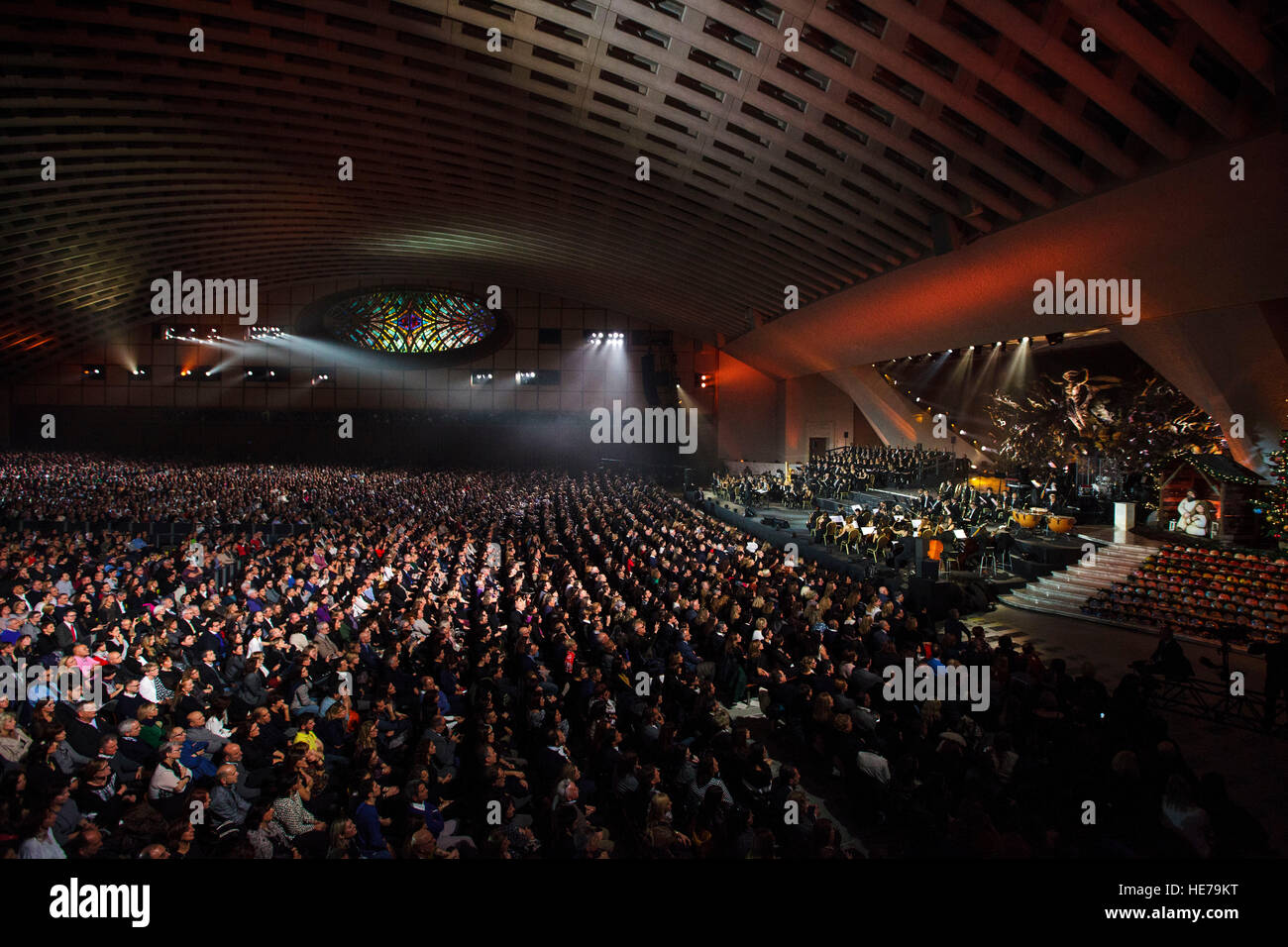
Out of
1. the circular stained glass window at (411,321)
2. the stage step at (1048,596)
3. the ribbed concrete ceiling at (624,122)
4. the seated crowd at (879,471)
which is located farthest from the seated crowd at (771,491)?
the circular stained glass window at (411,321)

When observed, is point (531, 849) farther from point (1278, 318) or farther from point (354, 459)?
point (354, 459)

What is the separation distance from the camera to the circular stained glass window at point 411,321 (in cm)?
4375

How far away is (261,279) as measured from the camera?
1610 inches

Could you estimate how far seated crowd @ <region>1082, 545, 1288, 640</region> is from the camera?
38.4ft

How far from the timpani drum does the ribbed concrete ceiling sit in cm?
650

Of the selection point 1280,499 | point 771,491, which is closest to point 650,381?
point 771,491

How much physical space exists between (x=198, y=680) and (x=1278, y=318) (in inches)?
764

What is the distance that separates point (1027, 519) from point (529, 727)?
14410mm

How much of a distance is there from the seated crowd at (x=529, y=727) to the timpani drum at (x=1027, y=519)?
6181mm

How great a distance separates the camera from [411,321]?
44375 millimetres

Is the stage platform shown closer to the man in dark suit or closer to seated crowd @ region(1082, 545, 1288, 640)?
seated crowd @ region(1082, 545, 1288, 640)

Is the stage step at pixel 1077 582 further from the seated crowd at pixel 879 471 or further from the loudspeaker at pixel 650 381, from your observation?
the loudspeaker at pixel 650 381

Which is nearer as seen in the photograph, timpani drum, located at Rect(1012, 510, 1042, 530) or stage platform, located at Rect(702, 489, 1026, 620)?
stage platform, located at Rect(702, 489, 1026, 620)

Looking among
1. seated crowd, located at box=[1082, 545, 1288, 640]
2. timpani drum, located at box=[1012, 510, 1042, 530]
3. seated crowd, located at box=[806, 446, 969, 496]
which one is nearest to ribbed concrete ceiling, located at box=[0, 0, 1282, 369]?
timpani drum, located at box=[1012, 510, 1042, 530]
